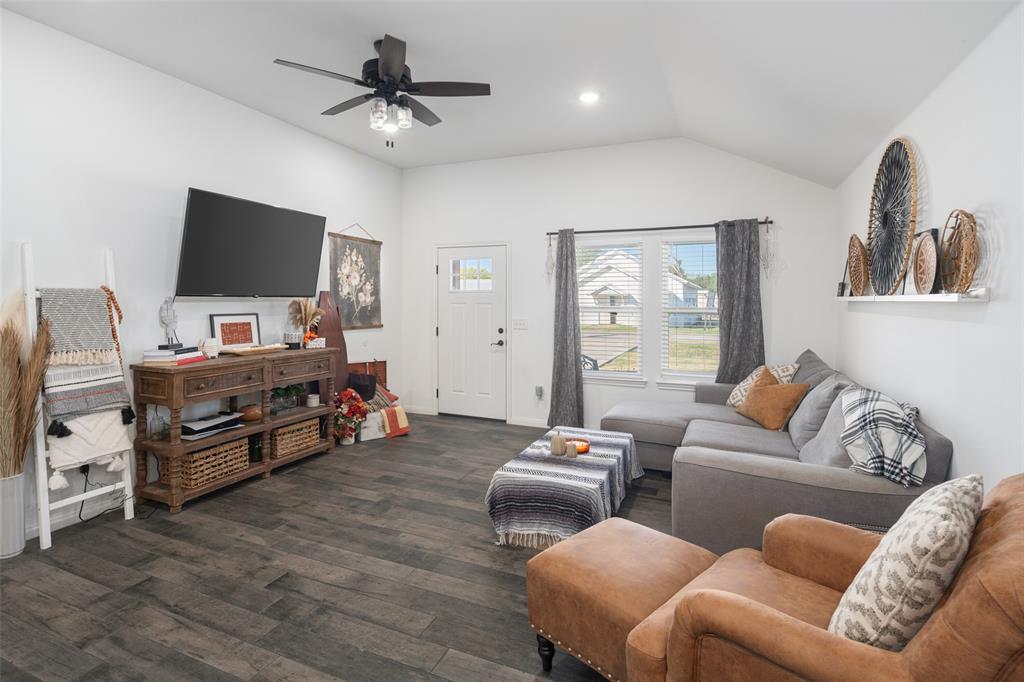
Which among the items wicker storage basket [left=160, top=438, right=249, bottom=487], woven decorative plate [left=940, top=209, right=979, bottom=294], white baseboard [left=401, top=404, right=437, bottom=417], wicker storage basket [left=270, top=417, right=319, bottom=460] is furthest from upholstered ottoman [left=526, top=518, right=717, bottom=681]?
white baseboard [left=401, top=404, right=437, bottom=417]

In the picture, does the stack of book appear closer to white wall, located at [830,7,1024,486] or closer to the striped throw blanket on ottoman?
the striped throw blanket on ottoman

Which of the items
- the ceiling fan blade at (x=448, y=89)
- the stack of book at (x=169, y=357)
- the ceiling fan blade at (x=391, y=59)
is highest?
the ceiling fan blade at (x=391, y=59)

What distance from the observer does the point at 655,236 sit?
16.2 ft

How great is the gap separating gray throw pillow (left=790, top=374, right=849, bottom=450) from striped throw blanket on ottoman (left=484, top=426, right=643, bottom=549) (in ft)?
3.86

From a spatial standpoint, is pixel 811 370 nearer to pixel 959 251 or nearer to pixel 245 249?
pixel 959 251

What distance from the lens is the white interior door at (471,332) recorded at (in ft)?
18.6

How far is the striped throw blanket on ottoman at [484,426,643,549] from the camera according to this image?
2.66 metres

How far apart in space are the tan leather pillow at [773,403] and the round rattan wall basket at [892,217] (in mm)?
876

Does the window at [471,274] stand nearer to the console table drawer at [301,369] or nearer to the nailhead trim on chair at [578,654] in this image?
the console table drawer at [301,369]

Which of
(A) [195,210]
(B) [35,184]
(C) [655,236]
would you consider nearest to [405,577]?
(A) [195,210]

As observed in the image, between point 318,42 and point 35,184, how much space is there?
1831 millimetres

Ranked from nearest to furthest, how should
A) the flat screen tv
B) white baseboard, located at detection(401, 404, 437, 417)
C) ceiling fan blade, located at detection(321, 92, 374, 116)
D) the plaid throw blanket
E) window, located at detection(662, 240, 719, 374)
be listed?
the plaid throw blanket
ceiling fan blade, located at detection(321, 92, 374, 116)
the flat screen tv
window, located at detection(662, 240, 719, 374)
white baseboard, located at detection(401, 404, 437, 417)

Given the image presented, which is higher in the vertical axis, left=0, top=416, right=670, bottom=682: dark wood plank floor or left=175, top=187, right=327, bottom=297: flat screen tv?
left=175, top=187, right=327, bottom=297: flat screen tv

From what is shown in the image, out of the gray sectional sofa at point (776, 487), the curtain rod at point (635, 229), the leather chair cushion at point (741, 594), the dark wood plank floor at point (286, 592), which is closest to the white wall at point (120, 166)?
the dark wood plank floor at point (286, 592)
